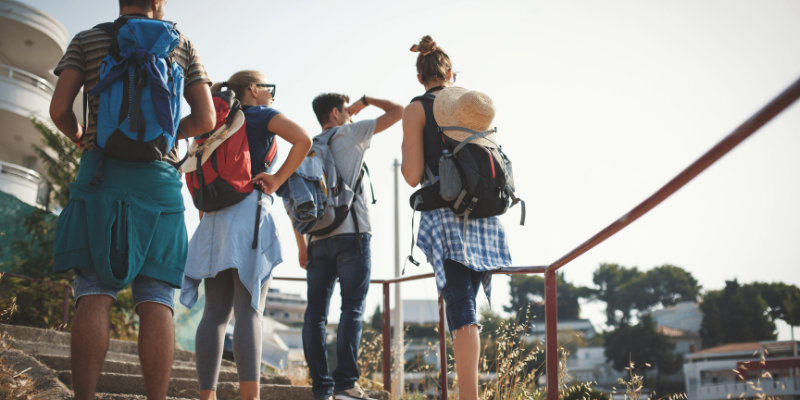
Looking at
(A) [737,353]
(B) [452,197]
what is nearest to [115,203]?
(B) [452,197]

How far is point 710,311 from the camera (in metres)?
51.2

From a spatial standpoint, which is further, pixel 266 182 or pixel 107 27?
pixel 266 182

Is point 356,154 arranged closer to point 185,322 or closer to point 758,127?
point 758,127

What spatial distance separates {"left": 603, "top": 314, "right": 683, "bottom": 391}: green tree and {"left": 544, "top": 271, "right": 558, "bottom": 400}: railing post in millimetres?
47460

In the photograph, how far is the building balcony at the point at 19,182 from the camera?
14409 millimetres

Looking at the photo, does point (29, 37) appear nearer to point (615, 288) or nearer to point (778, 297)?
point (778, 297)

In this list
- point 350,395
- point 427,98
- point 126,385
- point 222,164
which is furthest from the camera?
point 126,385

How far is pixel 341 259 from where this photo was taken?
117 inches

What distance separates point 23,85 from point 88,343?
59.5 feet

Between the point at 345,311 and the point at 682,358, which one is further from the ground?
the point at 345,311

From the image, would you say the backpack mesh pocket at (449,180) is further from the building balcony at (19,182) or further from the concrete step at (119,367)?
the building balcony at (19,182)

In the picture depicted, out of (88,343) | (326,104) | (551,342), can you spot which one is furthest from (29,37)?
(551,342)

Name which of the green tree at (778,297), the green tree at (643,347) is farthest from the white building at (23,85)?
the green tree at (643,347)

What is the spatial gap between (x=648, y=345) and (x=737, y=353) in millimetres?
12578
